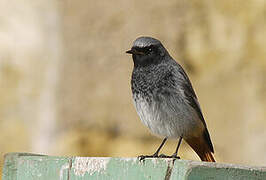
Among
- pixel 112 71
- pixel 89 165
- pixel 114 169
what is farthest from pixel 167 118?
pixel 112 71

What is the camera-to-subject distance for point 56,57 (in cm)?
1128

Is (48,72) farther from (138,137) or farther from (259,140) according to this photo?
(259,140)

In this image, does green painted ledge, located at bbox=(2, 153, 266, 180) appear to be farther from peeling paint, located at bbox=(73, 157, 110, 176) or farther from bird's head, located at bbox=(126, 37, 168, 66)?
bird's head, located at bbox=(126, 37, 168, 66)

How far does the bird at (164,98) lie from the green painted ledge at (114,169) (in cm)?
138

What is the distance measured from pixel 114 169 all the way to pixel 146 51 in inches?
83.2

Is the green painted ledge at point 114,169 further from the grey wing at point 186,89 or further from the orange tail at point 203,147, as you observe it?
the orange tail at point 203,147

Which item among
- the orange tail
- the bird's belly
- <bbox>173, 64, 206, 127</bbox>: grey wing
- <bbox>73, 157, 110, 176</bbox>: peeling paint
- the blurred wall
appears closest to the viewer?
<bbox>73, 157, 110, 176</bbox>: peeling paint

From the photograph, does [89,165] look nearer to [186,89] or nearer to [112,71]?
[186,89]

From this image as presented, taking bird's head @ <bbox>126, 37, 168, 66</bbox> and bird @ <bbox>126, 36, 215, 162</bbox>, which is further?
bird's head @ <bbox>126, 37, 168, 66</bbox>

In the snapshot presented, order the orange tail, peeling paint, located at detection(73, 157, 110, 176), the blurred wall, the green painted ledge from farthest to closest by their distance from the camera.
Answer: the blurred wall → the orange tail → peeling paint, located at detection(73, 157, 110, 176) → the green painted ledge

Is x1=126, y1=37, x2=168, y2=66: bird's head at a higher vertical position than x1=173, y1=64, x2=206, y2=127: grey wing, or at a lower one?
higher

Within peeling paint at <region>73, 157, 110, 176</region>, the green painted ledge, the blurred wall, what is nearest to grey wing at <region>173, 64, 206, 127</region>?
the green painted ledge

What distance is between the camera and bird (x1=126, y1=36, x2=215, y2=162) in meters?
6.18

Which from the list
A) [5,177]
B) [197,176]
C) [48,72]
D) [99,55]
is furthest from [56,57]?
[197,176]
